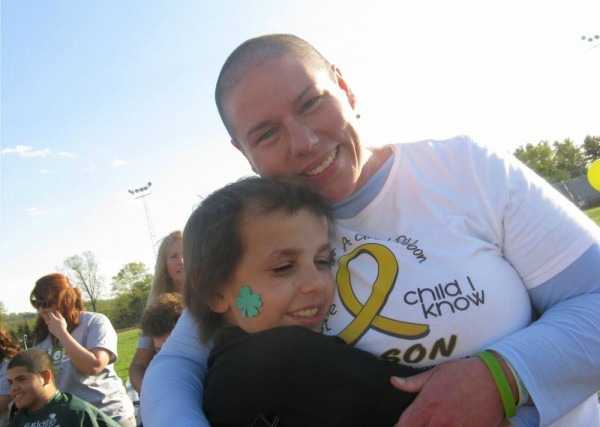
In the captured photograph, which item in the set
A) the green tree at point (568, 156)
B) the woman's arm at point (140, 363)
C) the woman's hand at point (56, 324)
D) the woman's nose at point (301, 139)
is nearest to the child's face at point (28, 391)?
the woman's hand at point (56, 324)

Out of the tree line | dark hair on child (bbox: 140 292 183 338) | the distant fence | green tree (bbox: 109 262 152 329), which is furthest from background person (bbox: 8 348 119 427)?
the tree line

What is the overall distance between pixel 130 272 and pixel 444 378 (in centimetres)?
7535

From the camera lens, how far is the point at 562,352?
135cm

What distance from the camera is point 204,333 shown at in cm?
182

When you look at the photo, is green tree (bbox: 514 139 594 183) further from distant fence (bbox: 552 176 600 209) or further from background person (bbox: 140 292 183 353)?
background person (bbox: 140 292 183 353)

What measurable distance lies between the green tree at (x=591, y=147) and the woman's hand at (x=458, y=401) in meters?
69.3

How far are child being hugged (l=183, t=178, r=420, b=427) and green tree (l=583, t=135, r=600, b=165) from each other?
69.2m

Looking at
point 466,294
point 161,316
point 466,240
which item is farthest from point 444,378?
point 161,316

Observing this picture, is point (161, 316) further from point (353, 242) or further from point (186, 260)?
point (353, 242)

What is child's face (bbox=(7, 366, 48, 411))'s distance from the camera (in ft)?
14.3

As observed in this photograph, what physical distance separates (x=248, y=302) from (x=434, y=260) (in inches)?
24.7

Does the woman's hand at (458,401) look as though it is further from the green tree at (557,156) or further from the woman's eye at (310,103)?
the green tree at (557,156)

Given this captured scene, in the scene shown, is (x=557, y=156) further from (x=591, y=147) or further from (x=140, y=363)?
(x=140, y=363)

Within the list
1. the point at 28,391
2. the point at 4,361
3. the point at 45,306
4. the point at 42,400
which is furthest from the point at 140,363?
the point at 4,361
